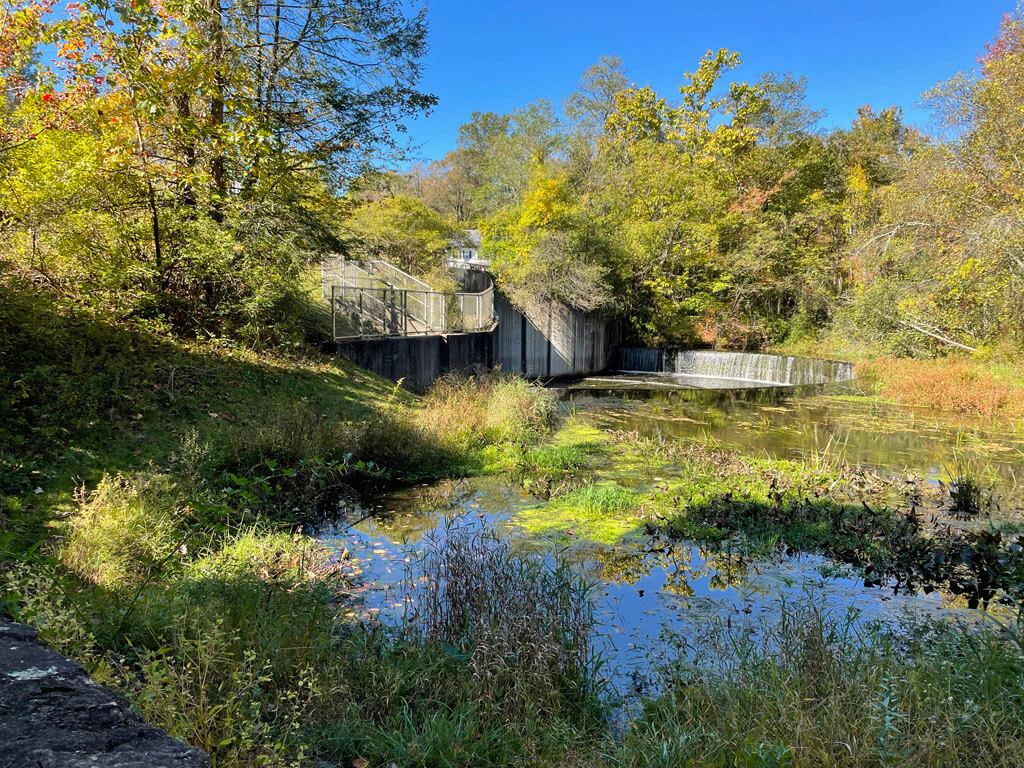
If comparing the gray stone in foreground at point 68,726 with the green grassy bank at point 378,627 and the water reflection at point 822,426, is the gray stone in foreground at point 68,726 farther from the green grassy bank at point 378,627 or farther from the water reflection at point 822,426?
the water reflection at point 822,426

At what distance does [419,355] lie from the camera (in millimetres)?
15602

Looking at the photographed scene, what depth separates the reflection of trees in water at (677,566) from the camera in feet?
17.6

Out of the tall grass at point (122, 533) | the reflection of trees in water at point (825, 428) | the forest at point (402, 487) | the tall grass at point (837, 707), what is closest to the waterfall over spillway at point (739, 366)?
the forest at point (402, 487)

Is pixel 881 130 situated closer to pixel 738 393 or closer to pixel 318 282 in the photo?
pixel 738 393

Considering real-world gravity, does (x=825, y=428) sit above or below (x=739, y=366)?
below

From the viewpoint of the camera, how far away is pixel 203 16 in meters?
6.77

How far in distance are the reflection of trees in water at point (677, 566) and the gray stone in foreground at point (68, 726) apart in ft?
14.7

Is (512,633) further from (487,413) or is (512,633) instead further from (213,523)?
(487,413)

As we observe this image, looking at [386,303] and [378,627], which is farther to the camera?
[386,303]

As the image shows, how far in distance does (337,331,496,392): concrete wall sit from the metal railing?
0.34 metres

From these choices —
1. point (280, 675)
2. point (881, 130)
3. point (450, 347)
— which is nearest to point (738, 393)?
point (450, 347)

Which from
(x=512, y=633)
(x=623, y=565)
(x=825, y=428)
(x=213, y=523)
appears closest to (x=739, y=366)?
(x=825, y=428)

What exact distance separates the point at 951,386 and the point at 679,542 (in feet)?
40.5

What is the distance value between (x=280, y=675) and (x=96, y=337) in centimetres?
711
